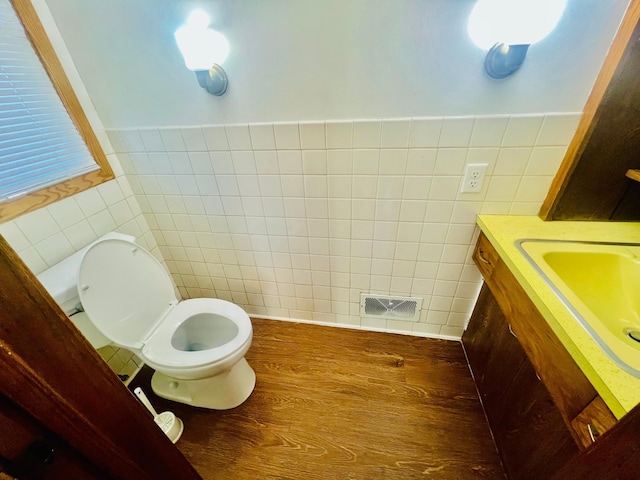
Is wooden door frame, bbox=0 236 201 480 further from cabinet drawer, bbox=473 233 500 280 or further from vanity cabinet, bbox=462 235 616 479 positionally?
cabinet drawer, bbox=473 233 500 280

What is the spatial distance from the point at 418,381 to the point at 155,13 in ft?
6.31

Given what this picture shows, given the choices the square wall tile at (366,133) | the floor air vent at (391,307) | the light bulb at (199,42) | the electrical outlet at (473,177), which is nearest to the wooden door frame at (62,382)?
the light bulb at (199,42)

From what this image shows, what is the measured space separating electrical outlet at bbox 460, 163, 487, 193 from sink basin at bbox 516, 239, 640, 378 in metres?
0.27

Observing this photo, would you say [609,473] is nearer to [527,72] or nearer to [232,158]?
[527,72]

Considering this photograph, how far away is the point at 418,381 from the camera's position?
131 cm

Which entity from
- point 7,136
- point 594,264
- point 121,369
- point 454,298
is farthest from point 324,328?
point 7,136

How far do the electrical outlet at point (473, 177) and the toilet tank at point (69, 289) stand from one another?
4.91ft

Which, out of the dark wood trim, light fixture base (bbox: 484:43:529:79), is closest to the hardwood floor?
the dark wood trim

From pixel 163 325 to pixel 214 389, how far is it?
375mm

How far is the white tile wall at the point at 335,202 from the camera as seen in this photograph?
3.28 ft

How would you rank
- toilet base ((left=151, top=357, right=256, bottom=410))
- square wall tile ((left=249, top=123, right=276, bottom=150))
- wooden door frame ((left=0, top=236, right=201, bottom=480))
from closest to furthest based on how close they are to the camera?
wooden door frame ((left=0, top=236, right=201, bottom=480)), square wall tile ((left=249, top=123, right=276, bottom=150)), toilet base ((left=151, top=357, right=256, bottom=410))

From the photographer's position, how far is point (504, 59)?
0.81 m

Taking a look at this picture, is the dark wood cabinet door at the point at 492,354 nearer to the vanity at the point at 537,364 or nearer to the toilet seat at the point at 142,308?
the vanity at the point at 537,364

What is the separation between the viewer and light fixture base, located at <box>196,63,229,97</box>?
977 mm
